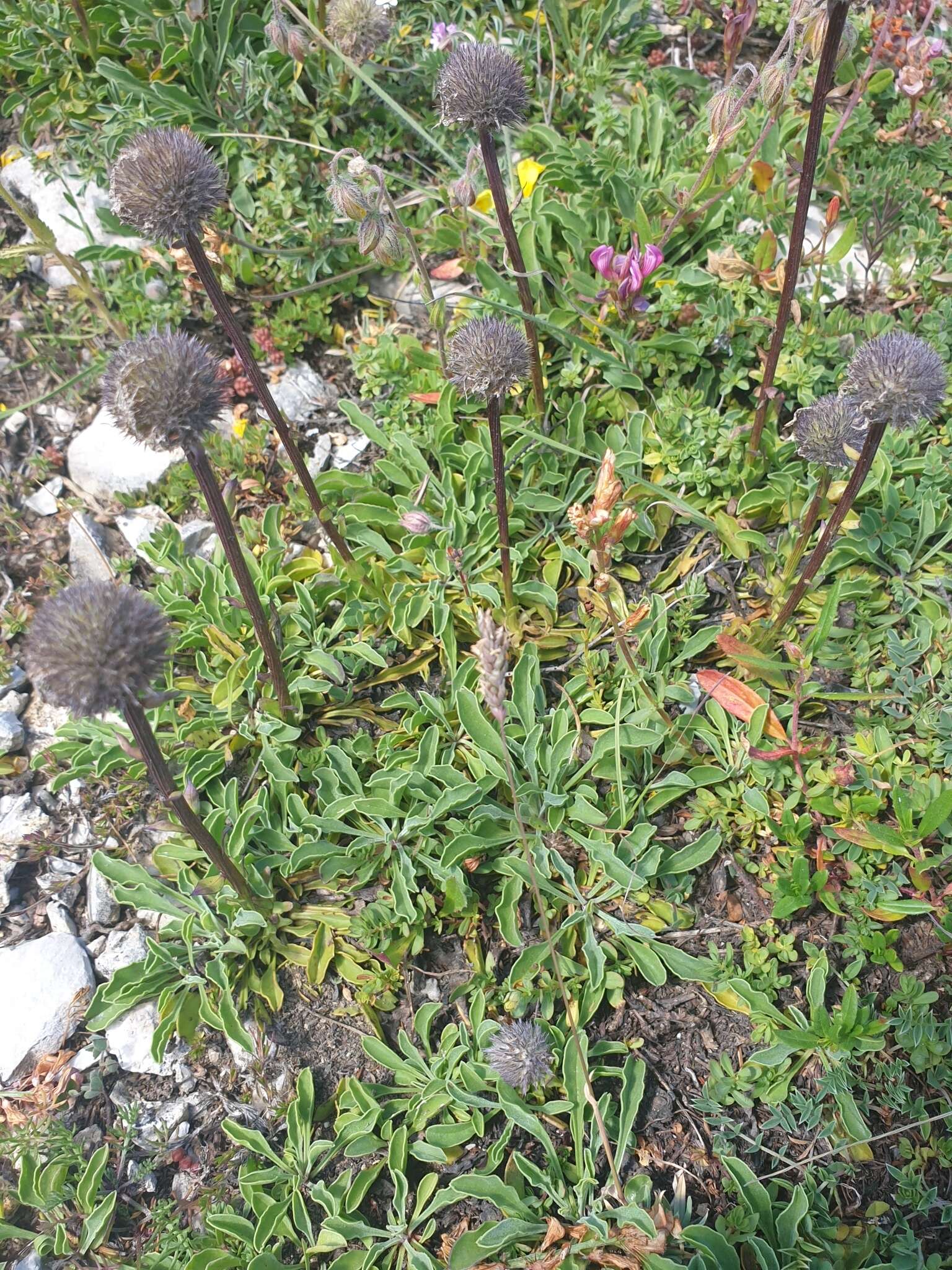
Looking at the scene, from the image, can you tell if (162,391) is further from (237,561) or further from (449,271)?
(449,271)

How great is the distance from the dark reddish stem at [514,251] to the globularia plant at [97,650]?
1.52 meters

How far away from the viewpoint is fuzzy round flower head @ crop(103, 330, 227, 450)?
2.38 m

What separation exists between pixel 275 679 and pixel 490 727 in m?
0.77

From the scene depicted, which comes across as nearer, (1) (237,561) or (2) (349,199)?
(1) (237,561)

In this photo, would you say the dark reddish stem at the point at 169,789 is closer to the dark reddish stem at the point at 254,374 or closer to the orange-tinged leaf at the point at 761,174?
the dark reddish stem at the point at 254,374

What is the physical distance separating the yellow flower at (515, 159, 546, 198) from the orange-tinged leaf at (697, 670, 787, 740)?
8.16 feet

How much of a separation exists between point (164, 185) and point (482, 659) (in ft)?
5.19

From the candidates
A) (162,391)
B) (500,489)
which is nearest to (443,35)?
(500,489)

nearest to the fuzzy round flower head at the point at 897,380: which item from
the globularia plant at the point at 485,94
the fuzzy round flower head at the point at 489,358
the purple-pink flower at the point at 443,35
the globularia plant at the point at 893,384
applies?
the globularia plant at the point at 893,384

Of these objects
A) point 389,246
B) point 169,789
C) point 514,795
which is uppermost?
point 389,246

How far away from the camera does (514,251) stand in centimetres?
334

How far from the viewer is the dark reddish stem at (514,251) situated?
9.93 ft

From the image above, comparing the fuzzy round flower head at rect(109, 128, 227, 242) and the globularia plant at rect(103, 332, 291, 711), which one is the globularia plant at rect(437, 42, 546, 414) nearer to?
the fuzzy round flower head at rect(109, 128, 227, 242)

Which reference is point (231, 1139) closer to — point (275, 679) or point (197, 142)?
point (275, 679)
